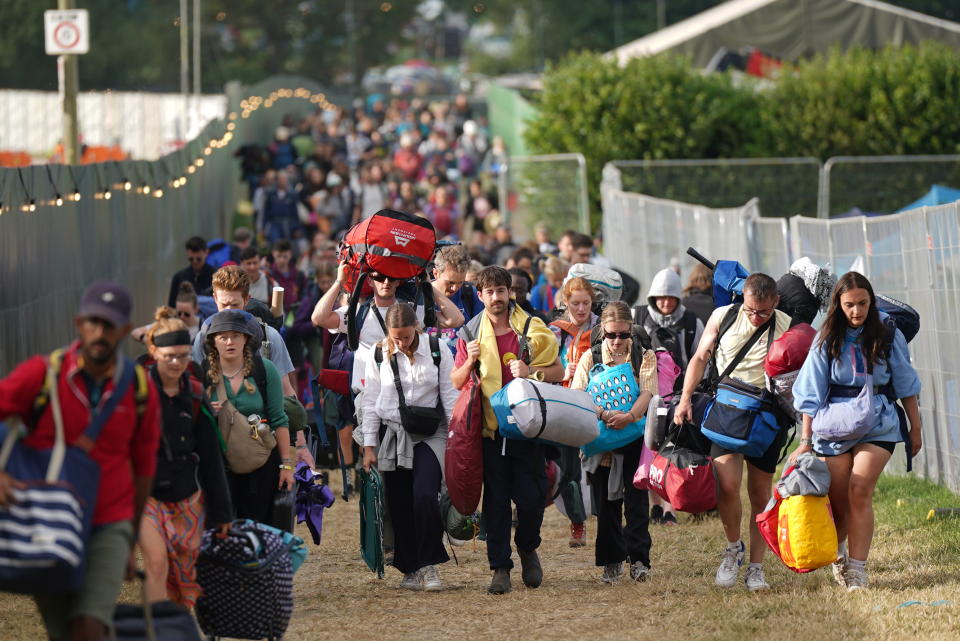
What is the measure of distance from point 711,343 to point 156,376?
3445mm

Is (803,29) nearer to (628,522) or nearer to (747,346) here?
(628,522)

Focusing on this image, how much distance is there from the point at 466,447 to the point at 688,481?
1.25m

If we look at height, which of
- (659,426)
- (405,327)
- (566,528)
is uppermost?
(405,327)

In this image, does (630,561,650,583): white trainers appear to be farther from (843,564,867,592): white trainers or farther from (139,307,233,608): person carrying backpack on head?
(139,307,233,608): person carrying backpack on head

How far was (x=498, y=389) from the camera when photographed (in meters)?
9.38

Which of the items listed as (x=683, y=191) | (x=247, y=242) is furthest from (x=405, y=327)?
(x=683, y=191)

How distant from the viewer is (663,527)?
462 inches

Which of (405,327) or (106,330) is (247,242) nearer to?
(405,327)

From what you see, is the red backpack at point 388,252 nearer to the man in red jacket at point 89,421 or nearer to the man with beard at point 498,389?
the man with beard at point 498,389

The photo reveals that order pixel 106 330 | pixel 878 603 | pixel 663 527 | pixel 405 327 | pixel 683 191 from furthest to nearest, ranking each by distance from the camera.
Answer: pixel 683 191 < pixel 663 527 < pixel 405 327 < pixel 878 603 < pixel 106 330

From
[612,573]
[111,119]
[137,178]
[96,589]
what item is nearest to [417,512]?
[612,573]

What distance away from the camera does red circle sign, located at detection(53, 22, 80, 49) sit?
18.6 metres

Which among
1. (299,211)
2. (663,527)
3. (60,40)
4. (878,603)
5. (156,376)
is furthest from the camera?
(299,211)

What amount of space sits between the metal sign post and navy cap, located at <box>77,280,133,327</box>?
1309 cm
